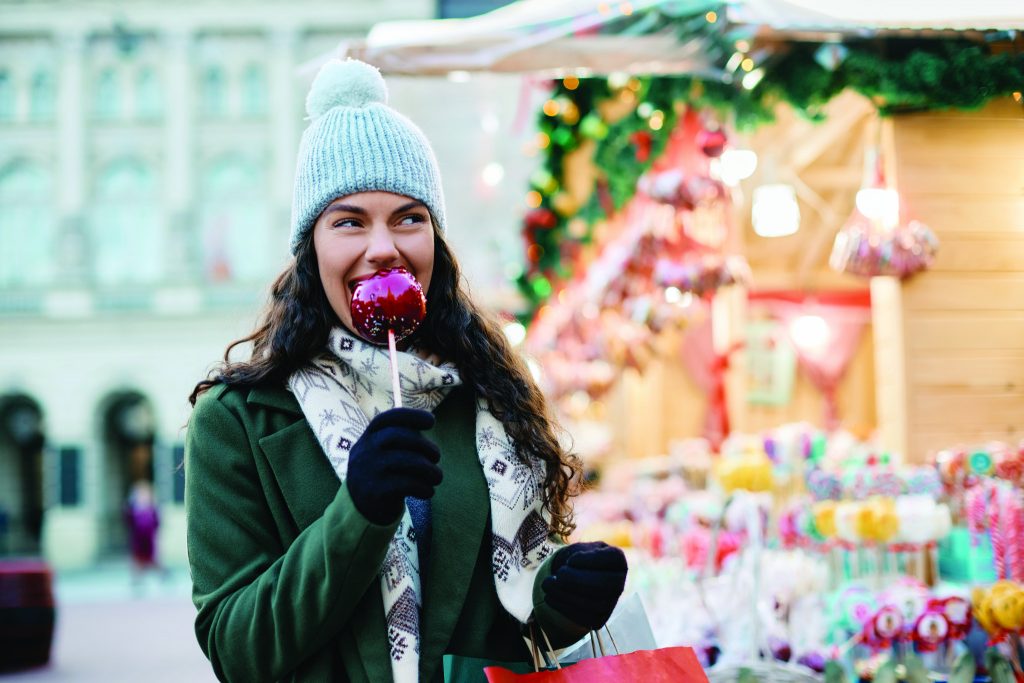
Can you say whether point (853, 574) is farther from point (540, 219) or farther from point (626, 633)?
point (540, 219)

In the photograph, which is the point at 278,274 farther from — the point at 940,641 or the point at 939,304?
the point at 939,304

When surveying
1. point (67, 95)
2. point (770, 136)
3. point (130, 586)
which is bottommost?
point (130, 586)

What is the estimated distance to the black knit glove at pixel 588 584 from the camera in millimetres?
1566

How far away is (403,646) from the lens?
1569 millimetres

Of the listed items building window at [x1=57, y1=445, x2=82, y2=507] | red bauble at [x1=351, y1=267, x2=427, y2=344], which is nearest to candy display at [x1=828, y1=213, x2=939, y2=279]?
red bauble at [x1=351, y1=267, x2=427, y2=344]

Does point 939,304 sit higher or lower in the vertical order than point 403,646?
higher

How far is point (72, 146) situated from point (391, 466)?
27063 millimetres

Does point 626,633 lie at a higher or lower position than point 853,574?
higher

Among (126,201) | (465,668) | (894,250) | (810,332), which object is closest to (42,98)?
(126,201)

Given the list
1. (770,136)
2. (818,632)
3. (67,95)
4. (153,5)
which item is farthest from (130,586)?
(818,632)

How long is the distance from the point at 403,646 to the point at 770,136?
17.9ft

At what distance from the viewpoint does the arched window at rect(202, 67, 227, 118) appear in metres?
26.5

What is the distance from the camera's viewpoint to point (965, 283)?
10.5 ft

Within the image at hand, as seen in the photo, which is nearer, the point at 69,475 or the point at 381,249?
the point at 381,249
